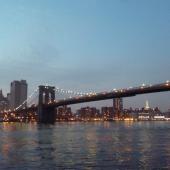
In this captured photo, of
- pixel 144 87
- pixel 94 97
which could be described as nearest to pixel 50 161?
pixel 144 87

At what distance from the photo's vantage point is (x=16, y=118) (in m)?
152

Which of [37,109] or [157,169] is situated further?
[37,109]

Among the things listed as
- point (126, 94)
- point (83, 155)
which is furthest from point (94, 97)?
point (83, 155)

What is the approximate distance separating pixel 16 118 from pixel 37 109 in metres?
49.2

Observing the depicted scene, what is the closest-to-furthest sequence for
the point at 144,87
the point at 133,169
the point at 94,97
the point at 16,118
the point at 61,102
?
1. the point at 133,169
2. the point at 144,87
3. the point at 94,97
4. the point at 61,102
5. the point at 16,118

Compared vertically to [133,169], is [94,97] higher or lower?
higher

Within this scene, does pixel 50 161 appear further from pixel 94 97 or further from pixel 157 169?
pixel 94 97

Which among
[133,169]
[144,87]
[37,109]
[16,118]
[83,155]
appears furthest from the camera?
[16,118]

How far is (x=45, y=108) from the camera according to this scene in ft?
337

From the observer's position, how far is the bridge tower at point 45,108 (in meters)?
100

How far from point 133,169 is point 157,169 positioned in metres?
1.02

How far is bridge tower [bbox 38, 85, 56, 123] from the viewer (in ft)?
329

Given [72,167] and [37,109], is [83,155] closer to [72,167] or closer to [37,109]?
[72,167]

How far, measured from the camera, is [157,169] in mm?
19656
